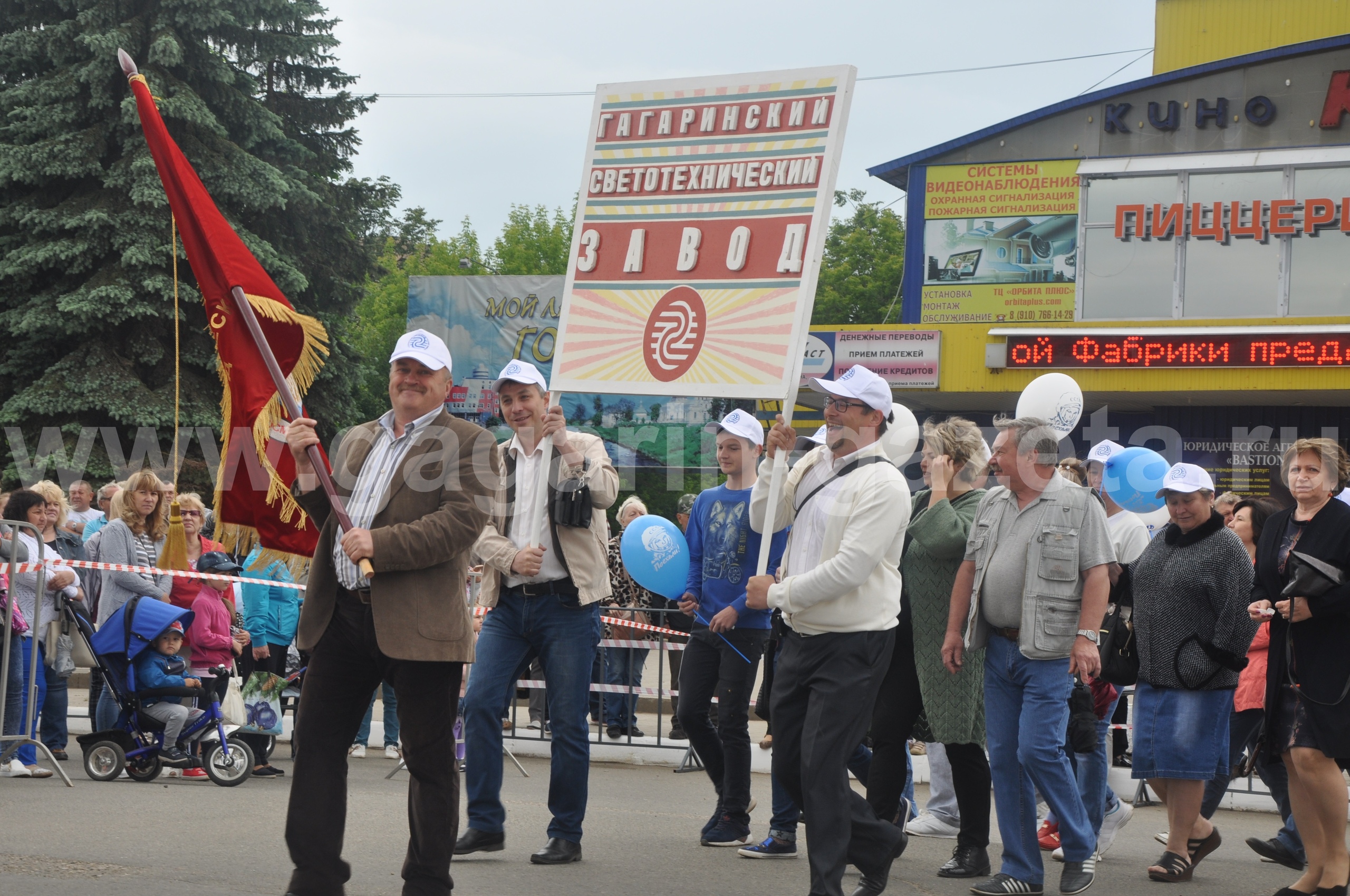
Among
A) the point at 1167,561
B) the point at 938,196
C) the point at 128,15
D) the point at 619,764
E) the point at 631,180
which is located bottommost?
the point at 619,764

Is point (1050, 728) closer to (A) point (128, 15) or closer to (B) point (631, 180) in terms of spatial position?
(B) point (631, 180)

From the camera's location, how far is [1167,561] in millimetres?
7004

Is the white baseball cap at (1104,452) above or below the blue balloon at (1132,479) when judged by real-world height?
above

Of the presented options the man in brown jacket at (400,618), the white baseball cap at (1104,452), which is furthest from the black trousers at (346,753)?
the white baseball cap at (1104,452)

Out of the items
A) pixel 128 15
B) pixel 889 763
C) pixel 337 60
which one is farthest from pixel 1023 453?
pixel 337 60

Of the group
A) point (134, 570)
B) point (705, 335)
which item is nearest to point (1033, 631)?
point (705, 335)

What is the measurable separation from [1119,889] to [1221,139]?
19.8 metres

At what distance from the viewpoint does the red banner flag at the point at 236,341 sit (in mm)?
6012

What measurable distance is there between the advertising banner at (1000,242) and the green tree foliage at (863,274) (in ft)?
112

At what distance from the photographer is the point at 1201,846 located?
7.05m

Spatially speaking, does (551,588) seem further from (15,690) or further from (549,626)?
(15,690)

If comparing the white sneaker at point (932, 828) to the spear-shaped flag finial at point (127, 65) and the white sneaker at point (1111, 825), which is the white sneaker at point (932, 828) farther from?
the spear-shaped flag finial at point (127, 65)

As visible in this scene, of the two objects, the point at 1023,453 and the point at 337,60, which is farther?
the point at 337,60

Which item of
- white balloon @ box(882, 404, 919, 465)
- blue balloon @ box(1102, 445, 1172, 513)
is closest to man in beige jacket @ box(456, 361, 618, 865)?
white balloon @ box(882, 404, 919, 465)
